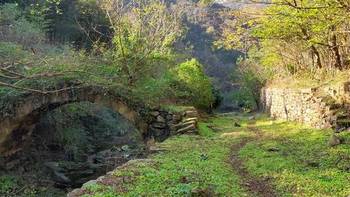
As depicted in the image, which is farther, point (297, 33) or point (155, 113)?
point (297, 33)

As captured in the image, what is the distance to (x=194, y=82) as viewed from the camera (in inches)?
1027

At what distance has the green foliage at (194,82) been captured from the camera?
25516 millimetres

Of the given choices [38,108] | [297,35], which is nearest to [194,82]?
[297,35]

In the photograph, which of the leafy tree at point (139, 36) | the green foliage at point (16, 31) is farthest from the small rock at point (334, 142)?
the green foliage at point (16, 31)

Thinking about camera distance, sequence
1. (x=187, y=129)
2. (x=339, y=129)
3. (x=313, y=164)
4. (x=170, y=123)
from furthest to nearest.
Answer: (x=170, y=123), (x=187, y=129), (x=339, y=129), (x=313, y=164)

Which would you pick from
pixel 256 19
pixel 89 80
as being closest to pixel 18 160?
pixel 89 80

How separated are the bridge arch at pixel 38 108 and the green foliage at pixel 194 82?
314 inches

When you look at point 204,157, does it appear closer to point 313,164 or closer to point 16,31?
point 313,164

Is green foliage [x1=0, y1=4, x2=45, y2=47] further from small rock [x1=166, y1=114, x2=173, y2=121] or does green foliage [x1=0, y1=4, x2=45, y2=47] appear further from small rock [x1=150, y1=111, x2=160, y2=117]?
small rock [x1=166, y1=114, x2=173, y2=121]

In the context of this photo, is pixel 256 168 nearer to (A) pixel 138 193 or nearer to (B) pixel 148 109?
(A) pixel 138 193

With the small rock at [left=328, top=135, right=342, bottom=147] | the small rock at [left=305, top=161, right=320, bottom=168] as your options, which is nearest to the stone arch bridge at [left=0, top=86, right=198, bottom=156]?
the small rock at [left=328, top=135, right=342, bottom=147]

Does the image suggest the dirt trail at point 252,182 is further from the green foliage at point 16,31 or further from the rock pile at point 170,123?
the green foliage at point 16,31

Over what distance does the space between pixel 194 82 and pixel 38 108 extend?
38.2 feet

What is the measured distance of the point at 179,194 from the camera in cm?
743
